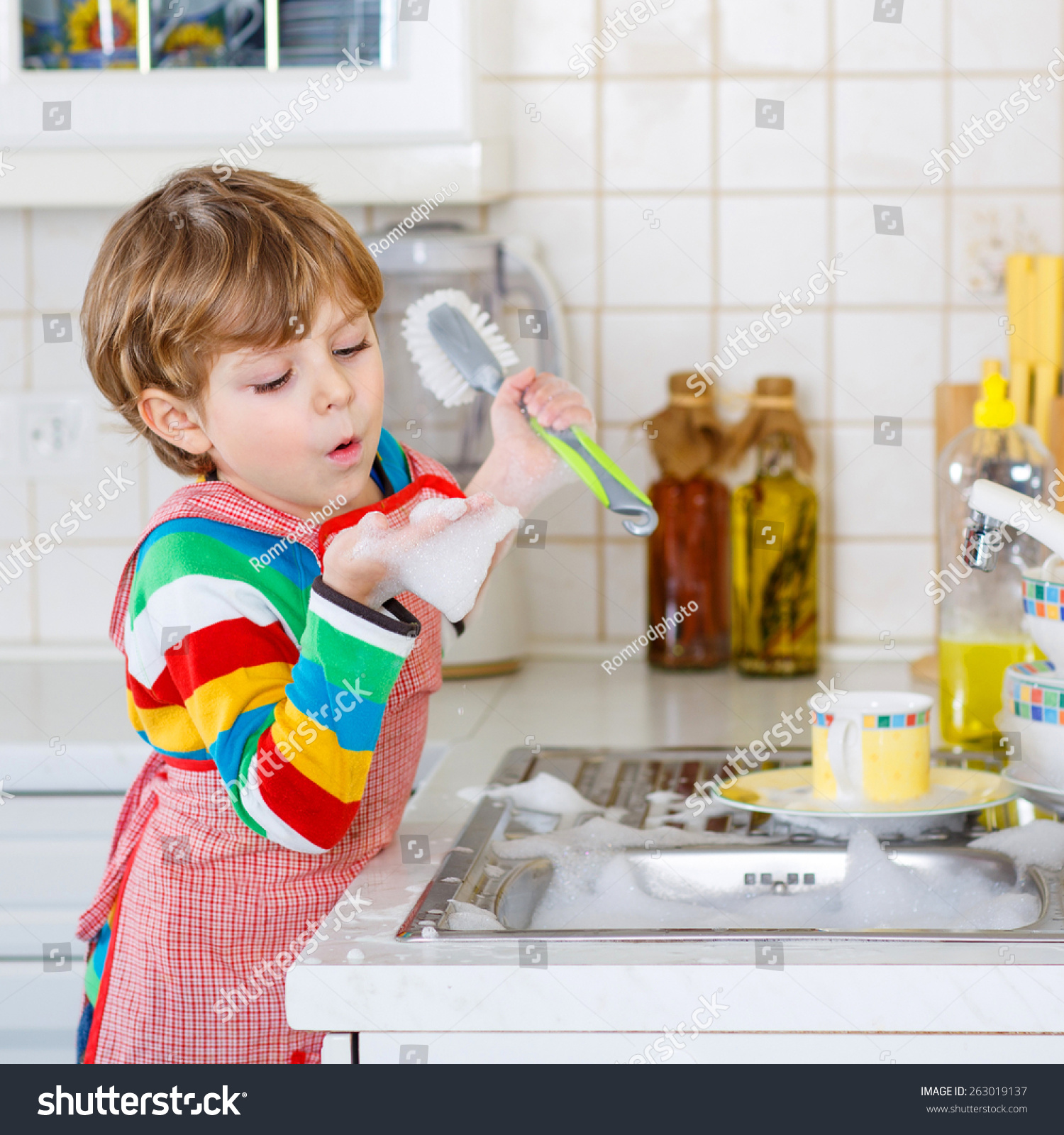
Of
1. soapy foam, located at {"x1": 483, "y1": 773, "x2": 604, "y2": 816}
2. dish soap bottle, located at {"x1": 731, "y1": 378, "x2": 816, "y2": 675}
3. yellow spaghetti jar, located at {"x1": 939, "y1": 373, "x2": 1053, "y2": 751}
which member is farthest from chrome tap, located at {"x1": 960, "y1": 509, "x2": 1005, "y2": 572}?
dish soap bottle, located at {"x1": 731, "y1": 378, "x2": 816, "y2": 675}

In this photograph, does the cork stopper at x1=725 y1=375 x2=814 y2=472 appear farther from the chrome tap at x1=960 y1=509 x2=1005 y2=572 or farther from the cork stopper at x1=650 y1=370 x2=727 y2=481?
the chrome tap at x1=960 y1=509 x2=1005 y2=572

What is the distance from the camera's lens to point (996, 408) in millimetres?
1175

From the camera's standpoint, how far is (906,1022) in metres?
0.69

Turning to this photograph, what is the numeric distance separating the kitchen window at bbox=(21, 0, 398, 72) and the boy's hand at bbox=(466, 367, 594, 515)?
470 millimetres

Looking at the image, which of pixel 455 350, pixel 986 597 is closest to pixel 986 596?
pixel 986 597

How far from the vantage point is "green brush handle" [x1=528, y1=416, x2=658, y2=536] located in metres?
0.88

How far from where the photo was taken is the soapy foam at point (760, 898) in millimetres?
861

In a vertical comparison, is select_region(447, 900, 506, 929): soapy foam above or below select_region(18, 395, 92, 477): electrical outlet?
below

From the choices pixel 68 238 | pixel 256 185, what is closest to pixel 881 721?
pixel 256 185

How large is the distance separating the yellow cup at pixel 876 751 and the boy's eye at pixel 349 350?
41 cm

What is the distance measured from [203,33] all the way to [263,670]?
784 mm

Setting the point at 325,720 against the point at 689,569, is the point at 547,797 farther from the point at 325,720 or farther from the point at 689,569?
the point at 689,569

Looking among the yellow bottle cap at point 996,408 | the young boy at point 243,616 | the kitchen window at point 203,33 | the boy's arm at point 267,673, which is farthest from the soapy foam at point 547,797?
the kitchen window at point 203,33

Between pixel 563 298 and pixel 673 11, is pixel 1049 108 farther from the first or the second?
pixel 563 298
